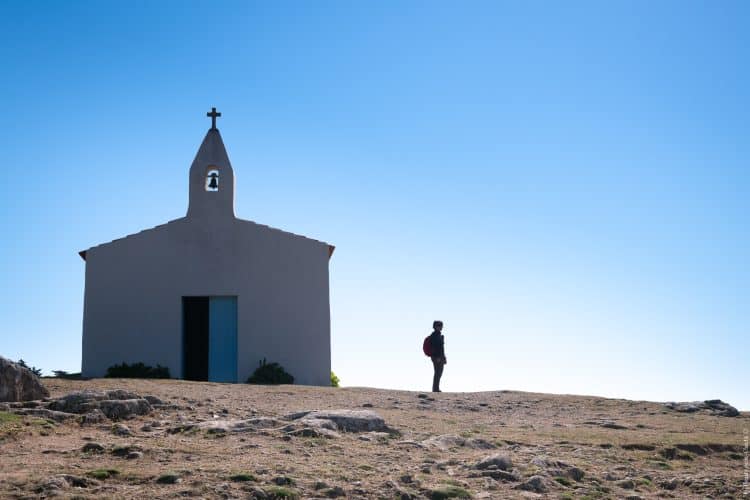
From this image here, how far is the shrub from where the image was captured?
25062 mm

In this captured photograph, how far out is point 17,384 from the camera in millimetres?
14570

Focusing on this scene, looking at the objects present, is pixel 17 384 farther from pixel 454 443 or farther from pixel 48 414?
pixel 454 443

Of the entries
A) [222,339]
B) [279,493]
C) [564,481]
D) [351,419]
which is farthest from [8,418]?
[222,339]

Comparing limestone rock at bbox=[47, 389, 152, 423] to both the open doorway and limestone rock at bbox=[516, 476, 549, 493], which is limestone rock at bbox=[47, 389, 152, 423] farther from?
the open doorway

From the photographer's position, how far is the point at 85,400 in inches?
566

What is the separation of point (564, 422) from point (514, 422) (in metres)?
1.05

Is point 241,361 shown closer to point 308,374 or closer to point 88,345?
point 308,374

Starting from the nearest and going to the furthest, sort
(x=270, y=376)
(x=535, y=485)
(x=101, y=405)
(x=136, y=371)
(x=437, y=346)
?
(x=535, y=485), (x=101, y=405), (x=437, y=346), (x=270, y=376), (x=136, y=371)

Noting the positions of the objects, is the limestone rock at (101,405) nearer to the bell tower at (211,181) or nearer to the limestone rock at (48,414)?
the limestone rock at (48,414)

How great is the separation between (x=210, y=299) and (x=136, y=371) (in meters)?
3.08

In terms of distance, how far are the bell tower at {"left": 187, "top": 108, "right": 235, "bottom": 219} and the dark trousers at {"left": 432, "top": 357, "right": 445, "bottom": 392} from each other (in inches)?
324

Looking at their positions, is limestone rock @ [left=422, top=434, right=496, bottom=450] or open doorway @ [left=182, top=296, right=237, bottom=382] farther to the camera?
open doorway @ [left=182, top=296, right=237, bottom=382]

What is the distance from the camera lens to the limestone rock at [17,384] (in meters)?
14.3

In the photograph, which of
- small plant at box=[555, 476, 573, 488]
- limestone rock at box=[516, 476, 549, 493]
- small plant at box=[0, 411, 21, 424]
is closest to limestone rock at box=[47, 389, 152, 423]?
small plant at box=[0, 411, 21, 424]
